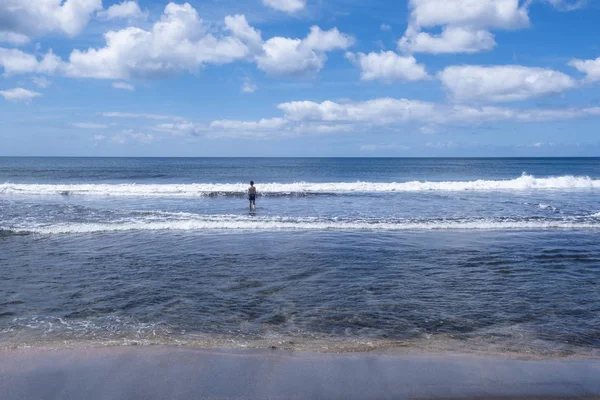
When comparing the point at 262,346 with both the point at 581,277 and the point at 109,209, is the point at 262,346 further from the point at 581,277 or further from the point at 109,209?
the point at 109,209

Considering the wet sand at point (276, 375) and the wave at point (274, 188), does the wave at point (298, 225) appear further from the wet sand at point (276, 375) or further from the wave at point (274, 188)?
the wave at point (274, 188)

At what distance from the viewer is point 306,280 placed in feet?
35.6

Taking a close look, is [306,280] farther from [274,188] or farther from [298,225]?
[274,188]

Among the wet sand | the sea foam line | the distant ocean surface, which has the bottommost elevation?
the wet sand

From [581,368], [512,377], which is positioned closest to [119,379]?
[512,377]

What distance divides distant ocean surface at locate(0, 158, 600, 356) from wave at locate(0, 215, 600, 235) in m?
0.09

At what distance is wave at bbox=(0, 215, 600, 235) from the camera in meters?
18.1

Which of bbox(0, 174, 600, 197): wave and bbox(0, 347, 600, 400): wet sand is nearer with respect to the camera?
bbox(0, 347, 600, 400): wet sand

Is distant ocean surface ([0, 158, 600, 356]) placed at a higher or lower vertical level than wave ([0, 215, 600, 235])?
lower

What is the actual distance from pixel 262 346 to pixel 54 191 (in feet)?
113

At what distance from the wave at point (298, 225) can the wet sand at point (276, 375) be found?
1144cm

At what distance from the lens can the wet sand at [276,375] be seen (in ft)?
18.6

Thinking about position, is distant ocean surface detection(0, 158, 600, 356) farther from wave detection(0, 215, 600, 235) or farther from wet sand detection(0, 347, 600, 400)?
wet sand detection(0, 347, 600, 400)

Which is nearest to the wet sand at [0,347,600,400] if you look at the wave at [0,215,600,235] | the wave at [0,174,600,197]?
the wave at [0,215,600,235]
